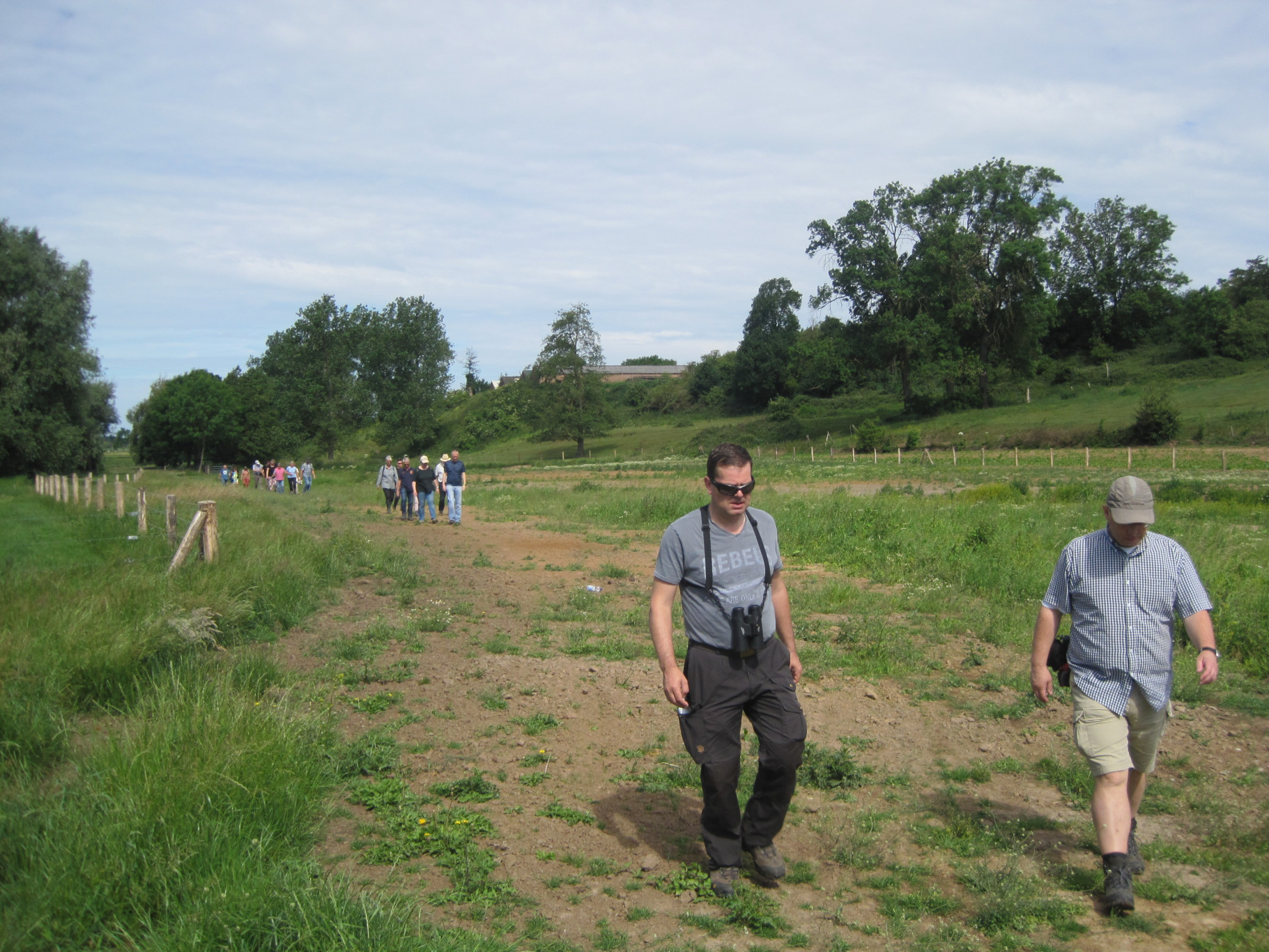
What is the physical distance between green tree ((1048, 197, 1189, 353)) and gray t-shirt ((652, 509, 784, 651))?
83079mm

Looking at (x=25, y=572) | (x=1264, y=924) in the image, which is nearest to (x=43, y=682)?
(x=25, y=572)

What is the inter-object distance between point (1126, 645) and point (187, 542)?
30.0 feet

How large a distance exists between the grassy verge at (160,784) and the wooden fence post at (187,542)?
917 mm

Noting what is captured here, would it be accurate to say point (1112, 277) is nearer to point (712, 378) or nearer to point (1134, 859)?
point (712, 378)

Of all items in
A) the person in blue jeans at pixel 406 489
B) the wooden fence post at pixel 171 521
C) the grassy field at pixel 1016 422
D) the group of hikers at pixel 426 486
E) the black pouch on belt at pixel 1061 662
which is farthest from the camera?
the grassy field at pixel 1016 422

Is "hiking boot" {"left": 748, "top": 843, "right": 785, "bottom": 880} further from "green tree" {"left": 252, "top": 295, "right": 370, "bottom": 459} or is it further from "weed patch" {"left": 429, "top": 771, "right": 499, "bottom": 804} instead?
"green tree" {"left": 252, "top": 295, "right": 370, "bottom": 459}

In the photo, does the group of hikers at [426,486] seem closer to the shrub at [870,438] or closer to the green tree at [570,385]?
the shrub at [870,438]

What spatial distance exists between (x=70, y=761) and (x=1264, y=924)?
6.11 m

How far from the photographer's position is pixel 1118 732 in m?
4.42

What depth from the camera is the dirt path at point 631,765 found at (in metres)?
4.28

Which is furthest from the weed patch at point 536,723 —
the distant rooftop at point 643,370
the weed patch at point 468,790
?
the distant rooftop at point 643,370

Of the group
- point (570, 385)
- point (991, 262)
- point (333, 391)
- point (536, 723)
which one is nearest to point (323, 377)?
point (333, 391)

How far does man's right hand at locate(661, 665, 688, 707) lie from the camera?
436 cm

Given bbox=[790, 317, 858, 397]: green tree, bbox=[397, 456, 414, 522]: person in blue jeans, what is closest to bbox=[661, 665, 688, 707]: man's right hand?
bbox=[397, 456, 414, 522]: person in blue jeans
